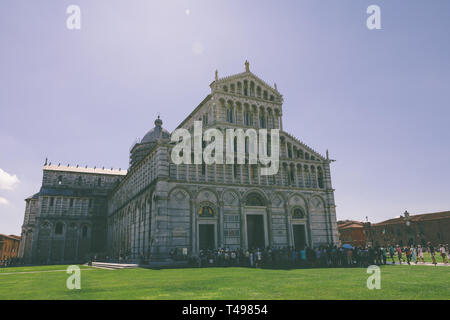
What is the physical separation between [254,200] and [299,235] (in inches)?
271

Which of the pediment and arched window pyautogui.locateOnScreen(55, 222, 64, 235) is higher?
the pediment

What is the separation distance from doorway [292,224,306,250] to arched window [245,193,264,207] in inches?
195

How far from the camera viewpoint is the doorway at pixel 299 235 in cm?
3403

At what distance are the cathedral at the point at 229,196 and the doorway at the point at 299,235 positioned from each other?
11 cm

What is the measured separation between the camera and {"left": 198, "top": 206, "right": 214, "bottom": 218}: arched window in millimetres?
29923

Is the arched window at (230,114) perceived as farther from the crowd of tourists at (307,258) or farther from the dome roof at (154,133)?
the dome roof at (154,133)

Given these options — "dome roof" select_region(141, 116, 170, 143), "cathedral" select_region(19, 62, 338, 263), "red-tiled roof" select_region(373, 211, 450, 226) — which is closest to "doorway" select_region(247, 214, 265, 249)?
"cathedral" select_region(19, 62, 338, 263)

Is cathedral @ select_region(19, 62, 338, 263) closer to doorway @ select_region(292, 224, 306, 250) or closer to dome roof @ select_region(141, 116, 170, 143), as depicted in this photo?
doorway @ select_region(292, 224, 306, 250)

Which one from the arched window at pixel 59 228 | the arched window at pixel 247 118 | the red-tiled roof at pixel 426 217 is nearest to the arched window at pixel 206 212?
the arched window at pixel 247 118

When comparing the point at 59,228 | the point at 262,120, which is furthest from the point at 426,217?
the point at 59,228

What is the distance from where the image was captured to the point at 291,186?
35031mm
